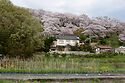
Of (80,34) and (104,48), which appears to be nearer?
(104,48)

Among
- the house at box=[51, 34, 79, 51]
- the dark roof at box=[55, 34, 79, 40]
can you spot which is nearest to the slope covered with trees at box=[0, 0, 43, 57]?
the house at box=[51, 34, 79, 51]

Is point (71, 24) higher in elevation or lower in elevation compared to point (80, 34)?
higher

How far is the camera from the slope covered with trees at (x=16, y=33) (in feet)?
84.5

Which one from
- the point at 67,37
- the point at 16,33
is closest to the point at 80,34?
the point at 67,37

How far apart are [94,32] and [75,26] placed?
5.55 meters

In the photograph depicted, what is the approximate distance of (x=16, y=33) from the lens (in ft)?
83.6

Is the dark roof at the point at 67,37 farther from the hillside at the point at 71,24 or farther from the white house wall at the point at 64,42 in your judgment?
the hillside at the point at 71,24

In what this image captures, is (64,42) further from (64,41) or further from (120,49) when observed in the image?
(120,49)

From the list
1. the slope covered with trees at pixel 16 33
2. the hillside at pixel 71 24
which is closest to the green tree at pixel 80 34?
the hillside at pixel 71 24

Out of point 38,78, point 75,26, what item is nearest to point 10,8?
point 38,78

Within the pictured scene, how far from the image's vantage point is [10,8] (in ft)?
90.6

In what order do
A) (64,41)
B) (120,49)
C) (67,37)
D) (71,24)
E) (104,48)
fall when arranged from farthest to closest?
(71,24)
(64,41)
(67,37)
(120,49)
(104,48)

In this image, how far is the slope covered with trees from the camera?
84.5ft

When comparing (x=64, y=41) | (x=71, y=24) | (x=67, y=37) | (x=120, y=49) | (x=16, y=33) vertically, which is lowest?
(x=120, y=49)
